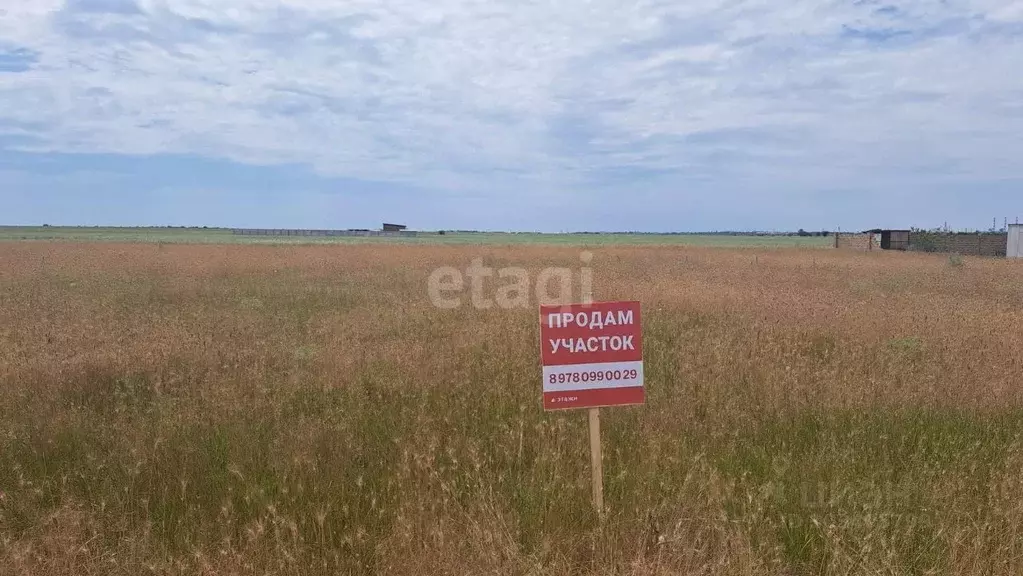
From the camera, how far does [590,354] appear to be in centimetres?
357

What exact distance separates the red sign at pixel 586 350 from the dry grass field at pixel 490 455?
533 mm

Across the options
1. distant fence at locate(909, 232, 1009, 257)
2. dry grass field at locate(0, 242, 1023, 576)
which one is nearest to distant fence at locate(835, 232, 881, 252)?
distant fence at locate(909, 232, 1009, 257)

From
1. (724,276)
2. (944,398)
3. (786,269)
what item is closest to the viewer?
(944,398)

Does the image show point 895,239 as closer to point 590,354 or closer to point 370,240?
point 590,354

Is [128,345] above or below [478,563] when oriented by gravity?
above

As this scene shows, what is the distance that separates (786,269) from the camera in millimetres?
21094

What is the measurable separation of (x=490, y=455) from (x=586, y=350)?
1.13 meters

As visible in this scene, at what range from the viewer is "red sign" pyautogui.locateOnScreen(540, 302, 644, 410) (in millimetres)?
3525

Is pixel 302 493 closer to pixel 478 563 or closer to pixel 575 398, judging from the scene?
pixel 478 563

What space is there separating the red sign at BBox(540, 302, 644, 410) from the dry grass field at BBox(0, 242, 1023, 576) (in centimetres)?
53

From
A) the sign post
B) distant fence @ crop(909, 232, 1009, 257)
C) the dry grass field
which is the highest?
distant fence @ crop(909, 232, 1009, 257)

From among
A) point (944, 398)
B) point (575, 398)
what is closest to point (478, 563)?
point (575, 398)

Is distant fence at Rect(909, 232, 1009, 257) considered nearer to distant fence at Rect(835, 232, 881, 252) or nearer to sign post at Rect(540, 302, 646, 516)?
distant fence at Rect(835, 232, 881, 252)

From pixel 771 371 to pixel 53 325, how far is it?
8.94 m
